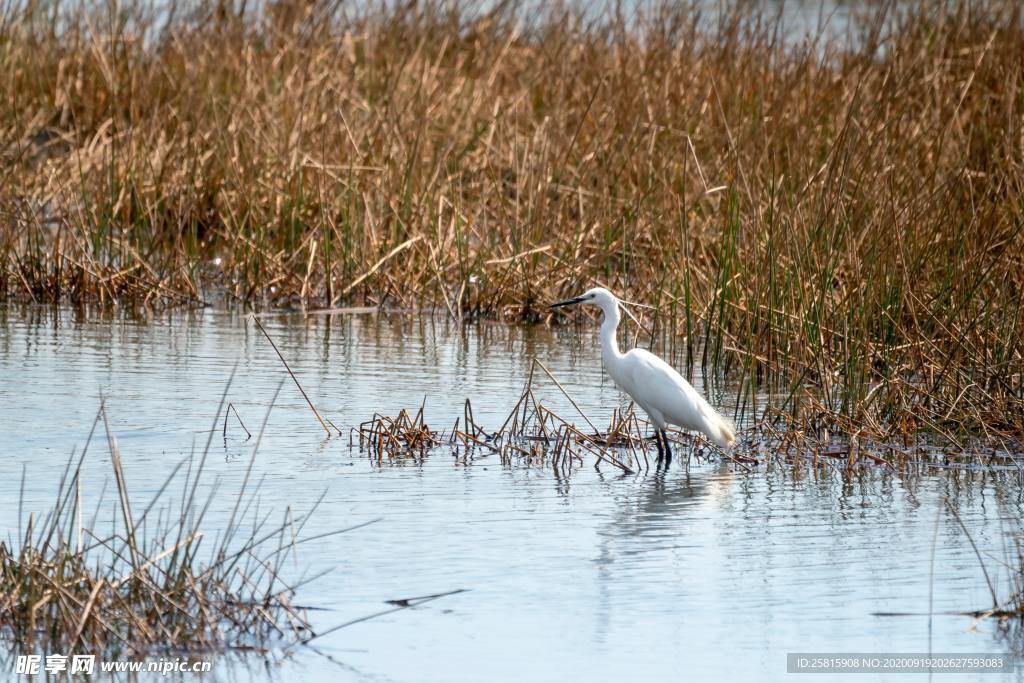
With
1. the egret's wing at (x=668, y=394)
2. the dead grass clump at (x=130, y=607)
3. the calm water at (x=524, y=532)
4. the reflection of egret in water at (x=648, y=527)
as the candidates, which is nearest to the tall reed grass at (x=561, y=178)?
the egret's wing at (x=668, y=394)

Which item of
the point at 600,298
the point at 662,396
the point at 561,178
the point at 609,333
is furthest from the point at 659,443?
the point at 561,178

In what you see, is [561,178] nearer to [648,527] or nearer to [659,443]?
A: [659,443]

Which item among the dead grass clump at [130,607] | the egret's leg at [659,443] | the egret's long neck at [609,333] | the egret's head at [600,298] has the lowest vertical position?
the dead grass clump at [130,607]

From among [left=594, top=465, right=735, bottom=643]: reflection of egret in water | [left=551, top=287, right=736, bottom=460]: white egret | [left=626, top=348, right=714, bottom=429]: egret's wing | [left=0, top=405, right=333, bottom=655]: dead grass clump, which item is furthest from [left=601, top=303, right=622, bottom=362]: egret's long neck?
[left=0, top=405, right=333, bottom=655]: dead grass clump

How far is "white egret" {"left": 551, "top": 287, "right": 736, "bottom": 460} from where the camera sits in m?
6.58

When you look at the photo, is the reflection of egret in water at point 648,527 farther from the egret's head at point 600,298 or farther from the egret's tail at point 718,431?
the egret's head at point 600,298

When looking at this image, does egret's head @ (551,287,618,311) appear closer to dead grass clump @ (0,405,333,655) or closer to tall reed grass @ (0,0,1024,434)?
tall reed grass @ (0,0,1024,434)

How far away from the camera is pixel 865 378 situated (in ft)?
23.2

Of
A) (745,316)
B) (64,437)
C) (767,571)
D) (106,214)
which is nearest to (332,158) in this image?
(106,214)

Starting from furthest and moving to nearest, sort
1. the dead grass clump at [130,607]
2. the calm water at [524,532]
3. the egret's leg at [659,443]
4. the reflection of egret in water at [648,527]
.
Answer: the egret's leg at [659,443], the reflection of egret in water at [648,527], the calm water at [524,532], the dead grass clump at [130,607]

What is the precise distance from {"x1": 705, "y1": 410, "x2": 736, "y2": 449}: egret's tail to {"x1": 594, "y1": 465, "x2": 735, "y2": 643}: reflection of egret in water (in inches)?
4.5

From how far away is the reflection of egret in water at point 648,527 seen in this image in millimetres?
4848

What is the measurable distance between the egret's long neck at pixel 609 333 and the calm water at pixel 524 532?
1.59 ft

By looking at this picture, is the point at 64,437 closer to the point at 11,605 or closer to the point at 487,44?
the point at 11,605
